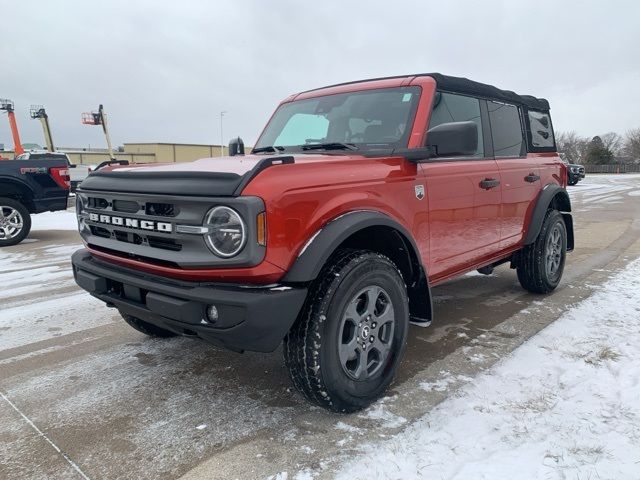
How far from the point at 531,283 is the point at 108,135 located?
29.9 meters

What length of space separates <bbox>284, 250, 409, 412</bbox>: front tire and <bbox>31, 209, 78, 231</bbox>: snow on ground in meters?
8.86

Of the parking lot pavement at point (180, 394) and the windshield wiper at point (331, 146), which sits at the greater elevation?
the windshield wiper at point (331, 146)

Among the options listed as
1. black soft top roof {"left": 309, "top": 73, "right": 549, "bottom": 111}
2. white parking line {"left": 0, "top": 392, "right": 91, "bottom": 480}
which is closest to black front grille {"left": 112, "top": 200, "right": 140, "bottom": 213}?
white parking line {"left": 0, "top": 392, "right": 91, "bottom": 480}

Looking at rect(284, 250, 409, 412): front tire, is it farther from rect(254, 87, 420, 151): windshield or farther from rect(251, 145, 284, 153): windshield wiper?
rect(251, 145, 284, 153): windshield wiper

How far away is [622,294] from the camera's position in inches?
193

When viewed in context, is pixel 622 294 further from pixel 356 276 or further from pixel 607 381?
pixel 356 276

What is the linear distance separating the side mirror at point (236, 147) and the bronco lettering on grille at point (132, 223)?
1903 mm

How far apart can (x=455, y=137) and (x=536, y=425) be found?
1.62m

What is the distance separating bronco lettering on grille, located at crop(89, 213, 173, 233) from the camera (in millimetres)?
2426

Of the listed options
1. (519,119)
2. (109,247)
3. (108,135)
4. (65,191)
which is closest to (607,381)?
(519,119)

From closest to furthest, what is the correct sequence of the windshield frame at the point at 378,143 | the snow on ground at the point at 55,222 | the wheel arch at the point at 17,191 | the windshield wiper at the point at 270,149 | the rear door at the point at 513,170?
the windshield frame at the point at 378,143 → the windshield wiper at the point at 270,149 → the rear door at the point at 513,170 → the wheel arch at the point at 17,191 → the snow on ground at the point at 55,222

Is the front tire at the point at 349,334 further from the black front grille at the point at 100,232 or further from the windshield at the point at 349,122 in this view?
the black front grille at the point at 100,232

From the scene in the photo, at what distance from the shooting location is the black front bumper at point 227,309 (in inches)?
86.4

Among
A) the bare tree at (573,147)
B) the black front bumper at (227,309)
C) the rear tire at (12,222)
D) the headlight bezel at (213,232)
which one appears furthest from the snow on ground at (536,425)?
the bare tree at (573,147)
